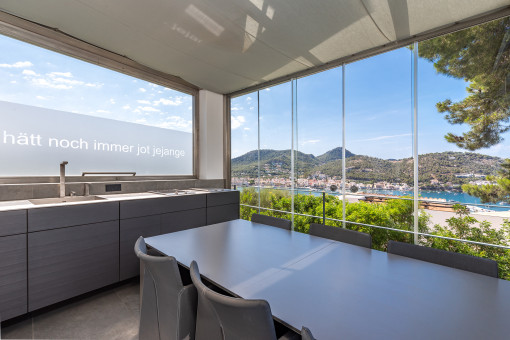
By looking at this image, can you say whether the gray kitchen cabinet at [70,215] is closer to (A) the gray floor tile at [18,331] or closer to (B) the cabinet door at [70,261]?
(B) the cabinet door at [70,261]

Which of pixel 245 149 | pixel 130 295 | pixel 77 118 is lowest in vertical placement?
pixel 130 295

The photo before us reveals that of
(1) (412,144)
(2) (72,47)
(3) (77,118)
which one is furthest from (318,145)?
(2) (72,47)

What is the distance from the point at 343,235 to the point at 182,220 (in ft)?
6.39

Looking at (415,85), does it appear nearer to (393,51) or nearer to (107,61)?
(393,51)

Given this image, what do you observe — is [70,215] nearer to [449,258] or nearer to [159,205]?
[159,205]

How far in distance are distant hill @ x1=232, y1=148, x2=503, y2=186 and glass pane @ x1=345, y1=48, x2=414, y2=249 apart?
1 centimetres

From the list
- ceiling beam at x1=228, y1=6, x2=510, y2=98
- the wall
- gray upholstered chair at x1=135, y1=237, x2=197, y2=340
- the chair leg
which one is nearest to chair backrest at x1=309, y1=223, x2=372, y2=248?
gray upholstered chair at x1=135, y1=237, x2=197, y2=340

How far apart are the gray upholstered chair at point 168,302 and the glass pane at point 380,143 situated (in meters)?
2.59

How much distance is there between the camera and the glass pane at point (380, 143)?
2711mm

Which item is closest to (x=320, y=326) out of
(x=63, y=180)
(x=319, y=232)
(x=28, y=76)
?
(x=319, y=232)

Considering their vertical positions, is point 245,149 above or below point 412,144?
above

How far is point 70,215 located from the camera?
1.96 meters

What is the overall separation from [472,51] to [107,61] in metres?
4.08

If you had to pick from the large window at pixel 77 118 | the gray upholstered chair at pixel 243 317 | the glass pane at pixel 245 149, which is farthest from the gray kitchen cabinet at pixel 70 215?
the glass pane at pixel 245 149
